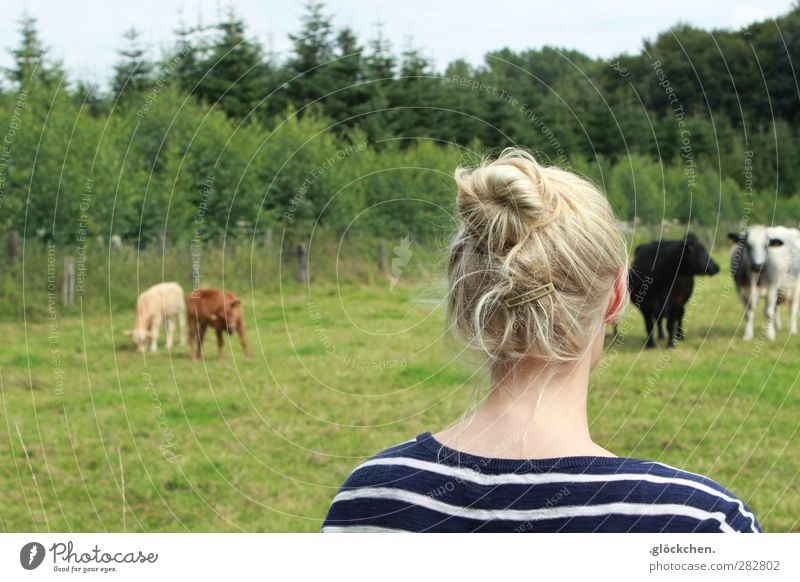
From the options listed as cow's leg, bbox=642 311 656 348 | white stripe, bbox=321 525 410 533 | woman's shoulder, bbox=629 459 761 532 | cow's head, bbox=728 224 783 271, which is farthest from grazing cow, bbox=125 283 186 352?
woman's shoulder, bbox=629 459 761 532

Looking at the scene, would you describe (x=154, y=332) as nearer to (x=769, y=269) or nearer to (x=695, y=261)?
(x=695, y=261)

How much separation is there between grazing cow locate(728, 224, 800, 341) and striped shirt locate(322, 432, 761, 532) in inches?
405

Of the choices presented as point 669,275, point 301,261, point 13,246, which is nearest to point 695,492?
point 669,275

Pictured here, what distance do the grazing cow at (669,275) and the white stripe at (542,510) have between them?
9839 mm

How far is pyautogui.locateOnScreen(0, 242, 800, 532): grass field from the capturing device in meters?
5.59

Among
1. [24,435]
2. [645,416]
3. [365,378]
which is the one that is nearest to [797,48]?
[645,416]

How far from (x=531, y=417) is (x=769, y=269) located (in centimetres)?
1098

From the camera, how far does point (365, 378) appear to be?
364 inches

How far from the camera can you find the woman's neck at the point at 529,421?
5.17ft

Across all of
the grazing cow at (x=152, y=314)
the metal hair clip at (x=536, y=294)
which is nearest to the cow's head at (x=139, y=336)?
the grazing cow at (x=152, y=314)

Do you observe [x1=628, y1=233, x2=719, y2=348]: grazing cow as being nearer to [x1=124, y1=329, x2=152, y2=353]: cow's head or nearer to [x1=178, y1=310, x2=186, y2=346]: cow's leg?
[x1=178, y1=310, x2=186, y2=346]: cow's leg

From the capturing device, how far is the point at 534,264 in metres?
1.60

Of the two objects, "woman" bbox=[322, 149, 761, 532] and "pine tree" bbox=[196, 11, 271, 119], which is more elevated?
"pine tree" bbox=[196, 11, 271, 119]
